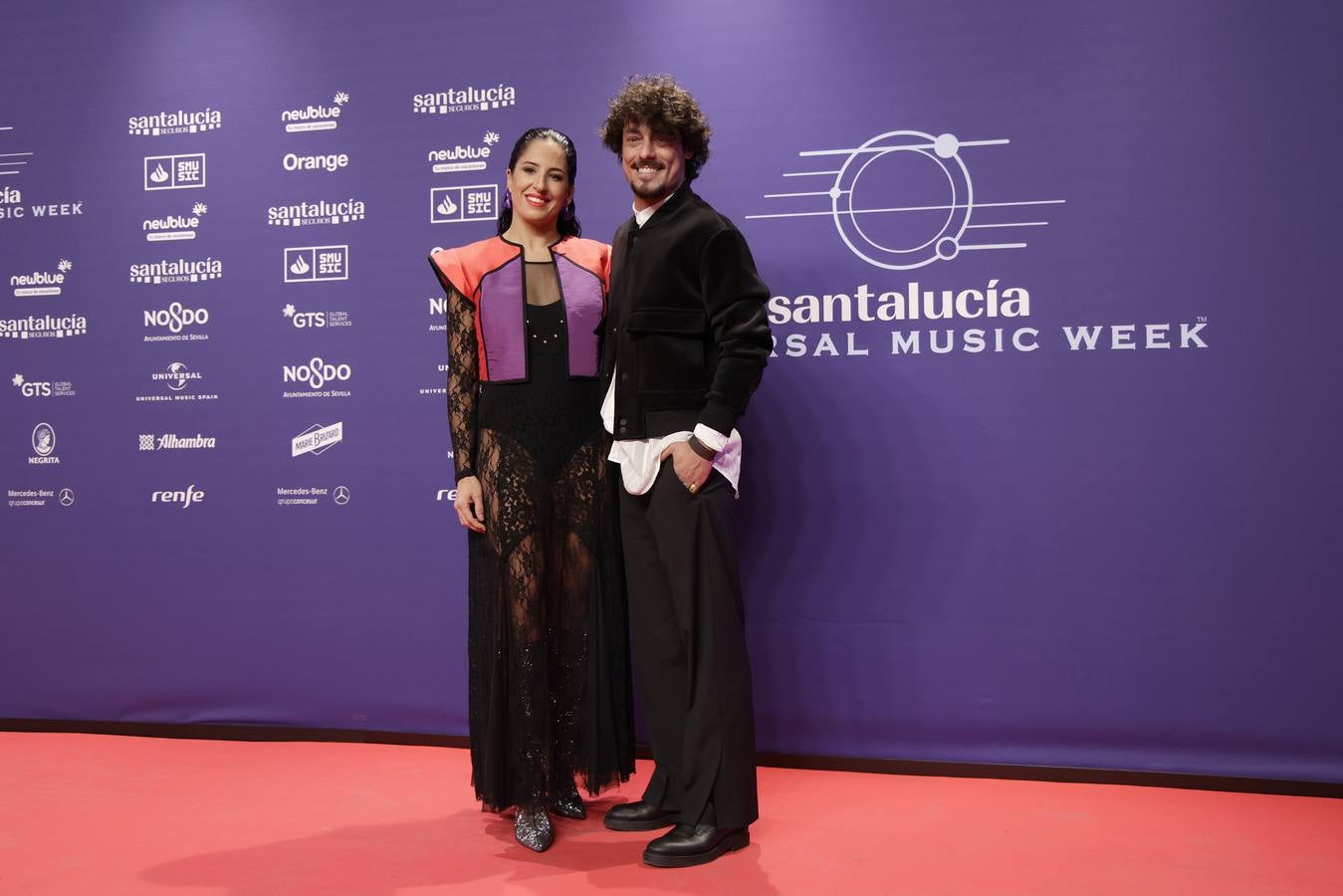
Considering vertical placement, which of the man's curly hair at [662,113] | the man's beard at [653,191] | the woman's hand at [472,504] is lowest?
the woman's hand at [472,504]

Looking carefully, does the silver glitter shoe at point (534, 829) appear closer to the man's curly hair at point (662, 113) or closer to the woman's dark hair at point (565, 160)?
the woman's dark hair at point (565, 160)

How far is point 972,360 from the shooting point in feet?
10.4

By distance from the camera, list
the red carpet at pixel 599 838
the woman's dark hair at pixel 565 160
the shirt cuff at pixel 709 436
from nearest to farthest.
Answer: the red carpet at pixel 599 838 → the shirt cuff at pixel 709 436 → the woman's dark hair at pixel 565 160

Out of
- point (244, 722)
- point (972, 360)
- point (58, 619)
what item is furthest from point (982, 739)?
point (58, 619)

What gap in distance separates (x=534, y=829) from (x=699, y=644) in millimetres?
596

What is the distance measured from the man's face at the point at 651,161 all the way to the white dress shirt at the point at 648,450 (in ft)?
0.11

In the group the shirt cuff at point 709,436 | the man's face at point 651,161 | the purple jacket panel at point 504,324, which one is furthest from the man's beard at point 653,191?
the shirt cuff at point 709,436

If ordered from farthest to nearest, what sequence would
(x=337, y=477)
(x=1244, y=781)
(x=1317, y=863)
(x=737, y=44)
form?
(x=337, y=477) < (x=737, y=44) < (x=1244, y=781) < (x=1317, y=863)

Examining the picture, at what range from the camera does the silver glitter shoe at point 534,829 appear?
2561mm

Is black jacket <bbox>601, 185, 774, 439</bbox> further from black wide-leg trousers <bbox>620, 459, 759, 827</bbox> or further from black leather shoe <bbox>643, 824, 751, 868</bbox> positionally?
black leather shoe <bbox>643, 824, 751, 868</bbox>

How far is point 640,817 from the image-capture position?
2705 millimetres

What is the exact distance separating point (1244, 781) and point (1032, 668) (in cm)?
62

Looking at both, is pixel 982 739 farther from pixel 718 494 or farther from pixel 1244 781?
pixel 718 494

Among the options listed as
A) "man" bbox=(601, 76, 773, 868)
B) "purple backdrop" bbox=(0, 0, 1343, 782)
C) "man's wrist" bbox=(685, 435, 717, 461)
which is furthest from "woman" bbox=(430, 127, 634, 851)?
"purple backdrop" bbox=(0, 0, 1343, 782)
